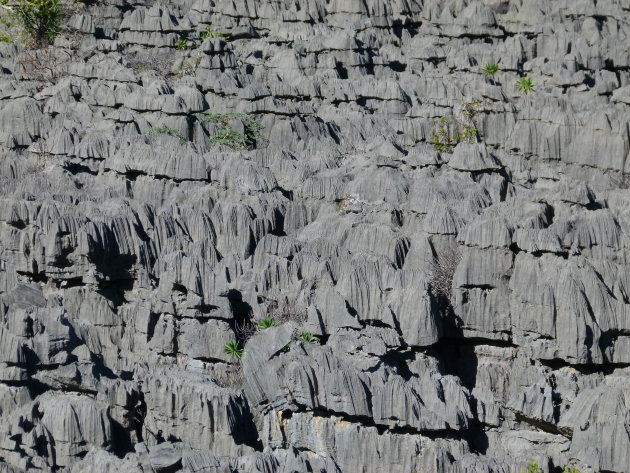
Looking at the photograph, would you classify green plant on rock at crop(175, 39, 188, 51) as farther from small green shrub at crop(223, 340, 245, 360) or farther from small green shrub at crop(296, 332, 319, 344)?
small green shrub at crop(296, 332, 319, 344)

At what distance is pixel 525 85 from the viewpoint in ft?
194

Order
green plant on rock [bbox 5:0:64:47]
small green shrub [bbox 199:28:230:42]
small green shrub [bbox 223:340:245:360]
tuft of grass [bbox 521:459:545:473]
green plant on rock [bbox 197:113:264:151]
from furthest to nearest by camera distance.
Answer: small green shrub [bbox 199:28:230:42] < green plant on rock [bbox 5:0:64:47] < green plant on rock [bbox 197:113:264:151] < small green shrub [bbox 223:340:245:360] < tuft of grass [bbox 521:459:545:473]

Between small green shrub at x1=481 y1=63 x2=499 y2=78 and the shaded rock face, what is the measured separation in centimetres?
36

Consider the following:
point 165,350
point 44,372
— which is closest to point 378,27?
point 165,350

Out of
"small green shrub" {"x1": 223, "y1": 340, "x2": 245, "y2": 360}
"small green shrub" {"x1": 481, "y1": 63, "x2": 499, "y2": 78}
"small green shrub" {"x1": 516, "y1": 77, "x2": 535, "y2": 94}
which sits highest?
"small green shrub" {"x1": 481, "y1": 63, "x2": 499, "y2": 78}

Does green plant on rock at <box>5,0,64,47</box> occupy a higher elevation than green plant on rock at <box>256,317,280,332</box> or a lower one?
higher

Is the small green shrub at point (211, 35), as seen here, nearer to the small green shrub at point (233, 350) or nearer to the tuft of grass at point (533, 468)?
the small green shrub at point (233, 350)

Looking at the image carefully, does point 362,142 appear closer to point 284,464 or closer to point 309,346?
point 309,346

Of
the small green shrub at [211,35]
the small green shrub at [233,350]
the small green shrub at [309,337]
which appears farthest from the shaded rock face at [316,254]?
the small green shrub at [211,35]

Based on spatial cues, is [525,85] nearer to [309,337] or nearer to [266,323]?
[266,323]

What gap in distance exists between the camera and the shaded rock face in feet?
104

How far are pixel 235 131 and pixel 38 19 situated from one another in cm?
1595

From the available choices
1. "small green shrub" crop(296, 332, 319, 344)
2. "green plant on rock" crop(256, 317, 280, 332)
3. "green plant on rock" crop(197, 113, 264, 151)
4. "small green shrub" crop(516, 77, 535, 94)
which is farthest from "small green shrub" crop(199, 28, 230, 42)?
"small green shrub" crop(296, 332, 319, 344)

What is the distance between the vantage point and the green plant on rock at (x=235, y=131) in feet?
172
